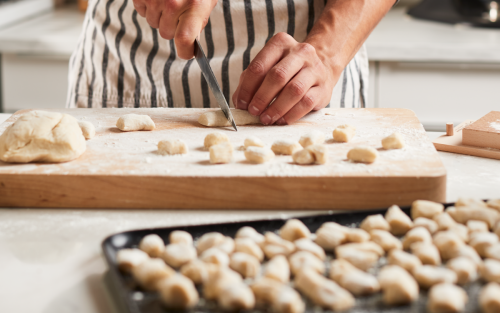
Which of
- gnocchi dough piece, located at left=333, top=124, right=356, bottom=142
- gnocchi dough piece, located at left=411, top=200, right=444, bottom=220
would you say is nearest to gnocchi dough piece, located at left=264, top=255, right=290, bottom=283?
gnocchi dough piece, located at left=411, top=200, right=444, bottom=220

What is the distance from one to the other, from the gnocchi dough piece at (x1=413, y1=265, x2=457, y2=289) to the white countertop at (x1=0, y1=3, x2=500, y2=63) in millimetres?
1522

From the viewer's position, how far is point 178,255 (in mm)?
606

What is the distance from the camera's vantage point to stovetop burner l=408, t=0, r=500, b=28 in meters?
2.31

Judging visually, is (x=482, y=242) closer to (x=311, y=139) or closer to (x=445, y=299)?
(x=445, y=299)

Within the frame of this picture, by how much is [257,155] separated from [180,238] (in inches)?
10.6

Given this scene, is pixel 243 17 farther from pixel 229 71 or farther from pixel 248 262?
pixel 248 262

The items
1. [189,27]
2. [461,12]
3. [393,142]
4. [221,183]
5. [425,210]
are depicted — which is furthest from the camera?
[461,12]

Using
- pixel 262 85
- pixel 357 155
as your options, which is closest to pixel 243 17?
pixel 262 85

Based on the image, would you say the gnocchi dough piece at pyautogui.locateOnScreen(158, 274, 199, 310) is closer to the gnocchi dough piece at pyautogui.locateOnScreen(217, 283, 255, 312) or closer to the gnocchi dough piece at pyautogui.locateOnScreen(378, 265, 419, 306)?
the gnocchi dough piece at pyautogui.locateOnScreen(217, 283, 255, 312)

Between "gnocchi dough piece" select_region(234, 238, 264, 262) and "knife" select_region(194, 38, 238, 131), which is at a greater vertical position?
"knife" select_region(194, 38, 238, 131)

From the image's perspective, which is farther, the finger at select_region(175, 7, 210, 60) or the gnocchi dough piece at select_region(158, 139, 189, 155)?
the finger at select_region(175, 7, 210, 60)

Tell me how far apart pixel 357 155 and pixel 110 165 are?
41 cm

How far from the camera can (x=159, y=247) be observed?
0.62 m

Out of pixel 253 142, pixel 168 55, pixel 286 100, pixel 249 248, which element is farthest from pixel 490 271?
pixel 168 55
